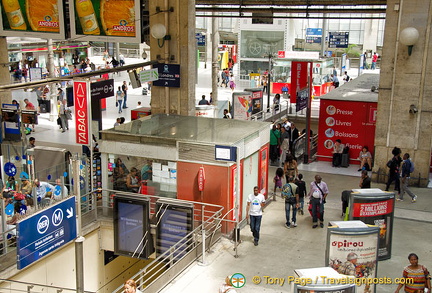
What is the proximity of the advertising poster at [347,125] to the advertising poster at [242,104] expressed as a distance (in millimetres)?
5442

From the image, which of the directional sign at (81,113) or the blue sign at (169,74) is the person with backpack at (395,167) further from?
the directional sign at (81,113)

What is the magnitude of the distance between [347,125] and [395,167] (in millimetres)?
4496

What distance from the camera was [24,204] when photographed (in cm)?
1321

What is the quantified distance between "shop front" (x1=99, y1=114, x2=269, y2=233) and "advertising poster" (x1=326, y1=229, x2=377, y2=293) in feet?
14.0

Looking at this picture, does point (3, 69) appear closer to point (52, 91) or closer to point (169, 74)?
point (169, 74)

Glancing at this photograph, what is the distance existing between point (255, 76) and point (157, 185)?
29.4 meters

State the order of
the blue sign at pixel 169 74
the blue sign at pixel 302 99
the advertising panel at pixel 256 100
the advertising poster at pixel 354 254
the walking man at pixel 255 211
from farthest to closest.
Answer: the advertising panel at pixel 256 100, the blue sign at pixel 169 74, the blue sign at pixel 302 99, the walking man at pixel 255 211, the advertising poster at pixel 354 254

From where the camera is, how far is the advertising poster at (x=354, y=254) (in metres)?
9.25

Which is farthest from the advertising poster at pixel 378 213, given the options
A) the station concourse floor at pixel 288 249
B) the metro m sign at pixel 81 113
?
the metro m sign at pixel 81 113

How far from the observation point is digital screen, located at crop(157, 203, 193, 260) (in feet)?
40.8

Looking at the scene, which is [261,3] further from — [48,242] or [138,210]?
[48,242]

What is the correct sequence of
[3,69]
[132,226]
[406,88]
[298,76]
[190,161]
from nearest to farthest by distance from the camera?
[132,226], [190,161], [406,88], [3,69], [298,76]

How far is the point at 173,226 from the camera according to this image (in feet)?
41.7

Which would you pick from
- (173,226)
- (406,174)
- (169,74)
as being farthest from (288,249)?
(169,74)
